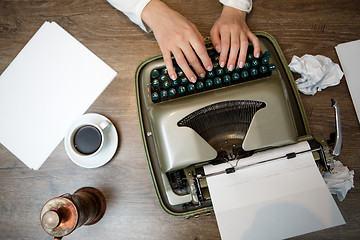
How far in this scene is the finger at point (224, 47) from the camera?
734 mm

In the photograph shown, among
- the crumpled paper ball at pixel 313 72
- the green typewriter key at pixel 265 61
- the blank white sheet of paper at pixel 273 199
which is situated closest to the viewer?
the blank white sheet of paper at pixel 273 199

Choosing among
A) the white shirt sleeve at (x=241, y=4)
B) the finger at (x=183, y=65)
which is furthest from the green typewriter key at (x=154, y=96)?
the white shirt sleeve at (x=241, y=4)

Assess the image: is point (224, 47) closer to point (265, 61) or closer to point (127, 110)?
point (265, 61)

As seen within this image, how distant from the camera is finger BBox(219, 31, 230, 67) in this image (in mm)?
734

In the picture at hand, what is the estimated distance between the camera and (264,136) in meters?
0.68

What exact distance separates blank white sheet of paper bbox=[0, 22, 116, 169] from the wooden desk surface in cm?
3

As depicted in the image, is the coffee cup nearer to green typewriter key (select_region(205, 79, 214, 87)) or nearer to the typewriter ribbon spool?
the typewriter ribbon spool

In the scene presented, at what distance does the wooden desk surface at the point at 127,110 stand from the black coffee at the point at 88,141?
0.09m

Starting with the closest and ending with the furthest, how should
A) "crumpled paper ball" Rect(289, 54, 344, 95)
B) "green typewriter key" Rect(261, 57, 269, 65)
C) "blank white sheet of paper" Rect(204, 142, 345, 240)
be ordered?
"blank white sheet of paper" Rect(204, 142, 345, 240) → "green typewriter key" Rect(261, 57, 269, 65) → "crumpled paper ball" Rect(289, 54, 344, 95)

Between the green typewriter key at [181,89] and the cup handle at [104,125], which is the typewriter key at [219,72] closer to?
the green typewriter key at [181,89]

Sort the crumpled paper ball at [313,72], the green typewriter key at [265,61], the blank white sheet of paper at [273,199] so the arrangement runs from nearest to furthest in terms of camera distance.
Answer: the blank white sheet of paper at [273,199] < the green typewriter key at [265,61] < the crumpled paper ball at [313,72]

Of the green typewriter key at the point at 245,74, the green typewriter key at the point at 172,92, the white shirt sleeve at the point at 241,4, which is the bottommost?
the green typewriter key at the point at 172,92

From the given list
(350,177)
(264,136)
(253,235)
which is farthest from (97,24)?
(350,177)

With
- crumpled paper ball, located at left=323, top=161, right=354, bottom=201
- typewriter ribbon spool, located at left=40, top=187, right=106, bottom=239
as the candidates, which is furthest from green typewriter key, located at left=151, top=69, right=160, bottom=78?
crumpled paper ball, located at left=323, top=161, right=354, bottom=201
